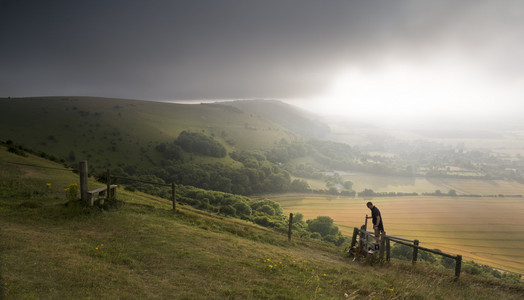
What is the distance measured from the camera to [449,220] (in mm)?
77938

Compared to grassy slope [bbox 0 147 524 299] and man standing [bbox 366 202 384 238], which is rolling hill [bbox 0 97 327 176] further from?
man standing [bbox 366 202 384 238]


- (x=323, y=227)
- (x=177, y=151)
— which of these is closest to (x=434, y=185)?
(x=323, y=227)

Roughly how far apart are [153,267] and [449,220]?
9865cm

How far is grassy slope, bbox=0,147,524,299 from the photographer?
6523 millimetres

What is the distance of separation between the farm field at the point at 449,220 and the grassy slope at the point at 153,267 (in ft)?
201

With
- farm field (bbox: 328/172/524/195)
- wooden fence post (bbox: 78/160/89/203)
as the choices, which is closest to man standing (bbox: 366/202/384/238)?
wooden fence post (bbox: 78/160/89/203)

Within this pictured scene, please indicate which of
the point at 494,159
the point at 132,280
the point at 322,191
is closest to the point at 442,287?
the point at 132,280

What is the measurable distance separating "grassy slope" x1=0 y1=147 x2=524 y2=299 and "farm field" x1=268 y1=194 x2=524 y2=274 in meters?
61.4

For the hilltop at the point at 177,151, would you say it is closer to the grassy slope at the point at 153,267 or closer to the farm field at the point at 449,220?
the farm field at the point at 449,220

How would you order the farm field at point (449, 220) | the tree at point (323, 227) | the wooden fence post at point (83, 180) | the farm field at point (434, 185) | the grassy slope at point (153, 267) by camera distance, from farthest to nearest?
the farm field at point (434, 185) < the farm field at point (449, 220) < the tree at point (323, 227) < the wooden fence post at point (83, 180) < the grassy slope at point (153, 267)

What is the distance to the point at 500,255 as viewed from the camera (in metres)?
58.0

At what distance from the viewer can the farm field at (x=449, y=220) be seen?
59963 millimetres

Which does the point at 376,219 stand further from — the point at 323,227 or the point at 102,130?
the point at 102,130

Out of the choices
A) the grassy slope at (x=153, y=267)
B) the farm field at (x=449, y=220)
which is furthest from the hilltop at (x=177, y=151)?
the grassy slope at (x=153, y=267)
